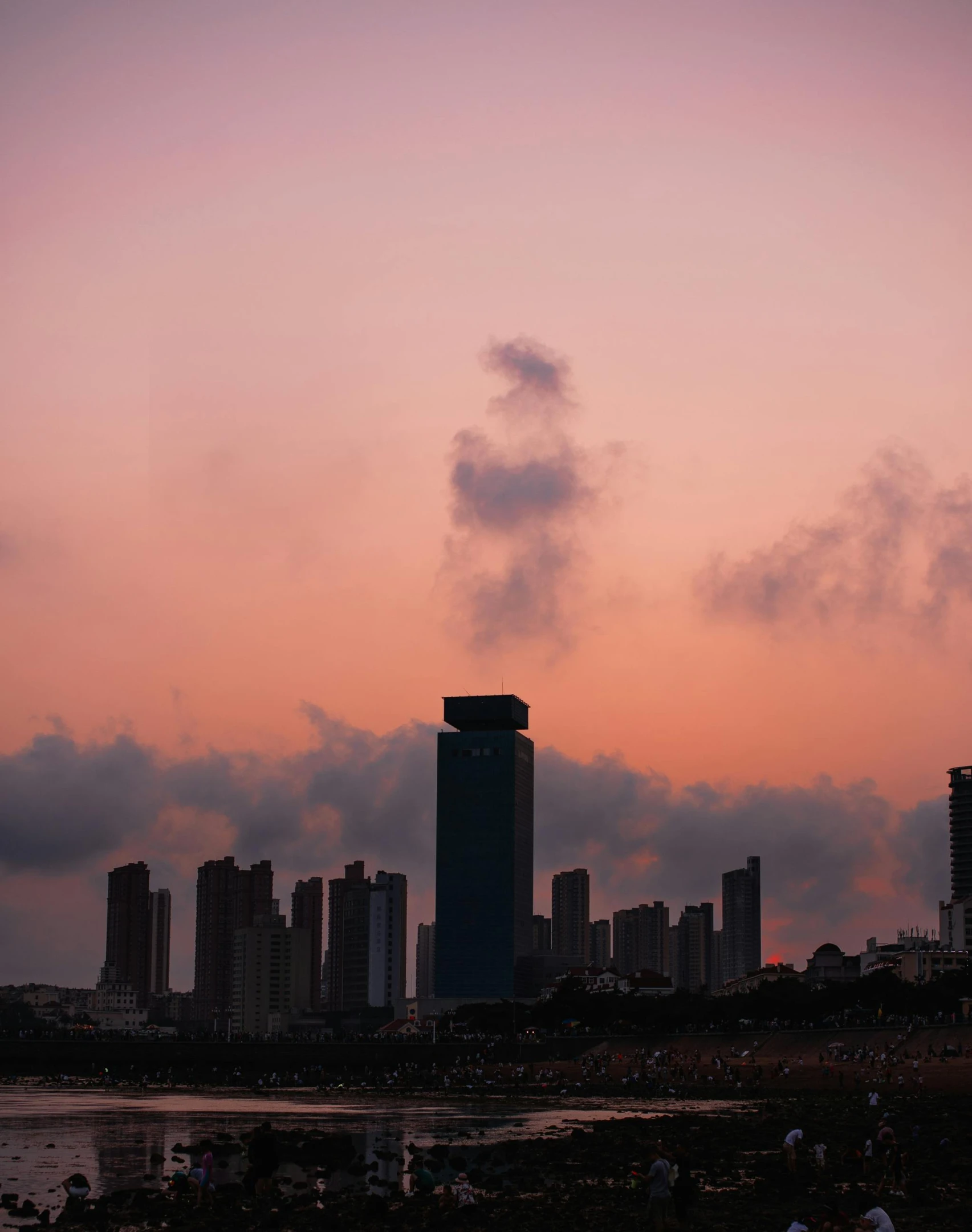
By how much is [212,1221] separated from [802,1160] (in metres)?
20.8

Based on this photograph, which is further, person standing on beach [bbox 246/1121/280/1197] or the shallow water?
the shallow water

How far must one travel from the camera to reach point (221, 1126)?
237ft

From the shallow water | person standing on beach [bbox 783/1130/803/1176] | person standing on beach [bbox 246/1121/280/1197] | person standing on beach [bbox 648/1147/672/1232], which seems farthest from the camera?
the shallow water

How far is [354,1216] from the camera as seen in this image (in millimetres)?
40188

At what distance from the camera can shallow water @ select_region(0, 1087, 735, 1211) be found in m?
50.5

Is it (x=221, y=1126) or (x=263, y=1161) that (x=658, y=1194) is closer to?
(x=263, y=1161)

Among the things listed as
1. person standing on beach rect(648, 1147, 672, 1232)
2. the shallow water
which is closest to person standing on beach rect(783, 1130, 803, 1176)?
the shallow water

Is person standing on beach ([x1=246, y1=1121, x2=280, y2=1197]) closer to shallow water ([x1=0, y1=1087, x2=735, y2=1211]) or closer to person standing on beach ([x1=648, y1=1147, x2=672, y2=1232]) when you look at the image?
shallow water ([x1=0, y1=1087, x2=735, y2=1211])

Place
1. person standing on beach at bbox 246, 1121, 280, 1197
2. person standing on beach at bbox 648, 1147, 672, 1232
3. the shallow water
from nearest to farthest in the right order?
person standing on beach at bbox 648, 1147, 672, 1232 < person standing on beach at bbox 246, 1121, 280, 1197 < the shallow water

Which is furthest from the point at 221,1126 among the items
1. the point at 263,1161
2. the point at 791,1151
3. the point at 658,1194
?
the point at 658,1194

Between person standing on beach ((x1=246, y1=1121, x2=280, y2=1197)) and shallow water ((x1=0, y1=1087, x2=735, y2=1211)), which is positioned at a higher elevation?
person standing on beach ((x1=246, y1=1121, x2=280, y2=1197))

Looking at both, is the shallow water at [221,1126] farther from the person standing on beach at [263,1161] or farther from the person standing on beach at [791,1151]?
the person standing on beach at [791,1151]

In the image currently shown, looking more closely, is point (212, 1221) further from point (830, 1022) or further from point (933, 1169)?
point (830, 1022)

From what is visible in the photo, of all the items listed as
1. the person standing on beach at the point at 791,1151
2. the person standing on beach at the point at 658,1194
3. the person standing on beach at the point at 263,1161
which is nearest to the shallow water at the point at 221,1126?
the person standing on beach at the point at 263,1161
